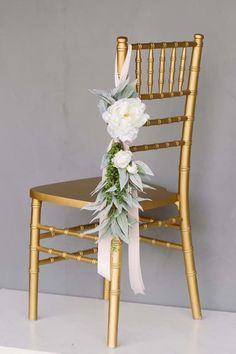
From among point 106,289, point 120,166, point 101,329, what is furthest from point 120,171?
point 106,289

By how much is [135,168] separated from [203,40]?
0.64 meters

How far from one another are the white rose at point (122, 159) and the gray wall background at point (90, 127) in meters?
0.55

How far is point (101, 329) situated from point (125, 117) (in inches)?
28.3

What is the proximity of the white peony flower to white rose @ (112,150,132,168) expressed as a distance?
0.04 m

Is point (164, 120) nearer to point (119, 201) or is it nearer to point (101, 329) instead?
point (119, 201)

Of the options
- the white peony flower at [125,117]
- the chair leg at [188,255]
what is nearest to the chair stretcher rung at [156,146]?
the white peony flower at [125,117]

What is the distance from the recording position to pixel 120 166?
96.7 inches

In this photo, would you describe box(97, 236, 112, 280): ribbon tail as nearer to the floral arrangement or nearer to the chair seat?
the floral arrangement

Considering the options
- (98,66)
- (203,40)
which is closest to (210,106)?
(203,40)

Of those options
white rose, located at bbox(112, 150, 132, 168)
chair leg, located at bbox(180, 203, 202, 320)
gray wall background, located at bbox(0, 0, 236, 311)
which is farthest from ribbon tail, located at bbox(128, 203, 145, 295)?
gray wall background, located at bbox(0, 0, 236, 311)

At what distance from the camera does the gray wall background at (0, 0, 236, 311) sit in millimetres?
2914

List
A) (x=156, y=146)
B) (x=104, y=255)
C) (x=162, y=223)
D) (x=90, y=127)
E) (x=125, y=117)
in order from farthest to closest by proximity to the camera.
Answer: (x=90, y=127), (x=162, y=223), (x=156, y=146), (x=104, y=255), (x=125, y=117)

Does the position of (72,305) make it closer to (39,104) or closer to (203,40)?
(39,104)

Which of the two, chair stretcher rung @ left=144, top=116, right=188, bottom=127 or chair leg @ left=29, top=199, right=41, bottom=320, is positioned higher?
chair stretcher rung @ left=144, top=116, right=188, bottom=127
